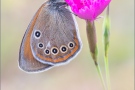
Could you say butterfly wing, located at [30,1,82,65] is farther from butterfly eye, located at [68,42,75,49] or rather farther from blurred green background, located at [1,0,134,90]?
blurred green background, located at [1,0,134,90]

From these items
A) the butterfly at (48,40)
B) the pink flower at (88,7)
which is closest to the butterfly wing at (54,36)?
the butterfly at (48,40)

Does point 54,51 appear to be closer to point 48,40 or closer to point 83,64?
point 48,40

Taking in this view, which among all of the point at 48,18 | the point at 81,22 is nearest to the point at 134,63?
the point at 81,22

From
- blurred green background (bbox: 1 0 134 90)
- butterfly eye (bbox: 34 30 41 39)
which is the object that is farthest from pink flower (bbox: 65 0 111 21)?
blurred green background (bbox: 1 0 134 90)

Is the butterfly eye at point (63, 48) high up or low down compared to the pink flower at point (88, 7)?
down

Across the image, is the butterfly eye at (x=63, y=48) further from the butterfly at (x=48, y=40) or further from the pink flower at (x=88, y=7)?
the pink flower at (x=88, y=7)

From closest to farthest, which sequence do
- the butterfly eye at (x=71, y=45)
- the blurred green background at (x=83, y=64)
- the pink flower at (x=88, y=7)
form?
the pink flower at (x=88, y=7), the butterfly eye at (x=71, y=45), the blurred green background at (x=83, y=64)

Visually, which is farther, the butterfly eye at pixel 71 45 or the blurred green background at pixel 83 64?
the blurred green background at pixel 83 64

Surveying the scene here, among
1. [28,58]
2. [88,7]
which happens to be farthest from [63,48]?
[88,7]
